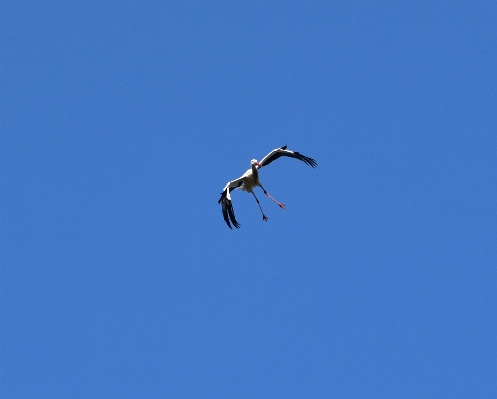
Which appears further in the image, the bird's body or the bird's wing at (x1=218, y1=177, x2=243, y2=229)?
the bird's body

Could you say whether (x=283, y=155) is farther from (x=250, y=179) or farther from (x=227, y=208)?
(x=227, y=208)

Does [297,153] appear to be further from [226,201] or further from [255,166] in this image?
[226,201]

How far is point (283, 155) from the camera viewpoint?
27547 mm

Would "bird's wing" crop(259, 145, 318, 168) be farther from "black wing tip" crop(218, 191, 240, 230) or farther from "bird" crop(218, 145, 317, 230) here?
"black wing tip" crop(218, 191, 240, 230)

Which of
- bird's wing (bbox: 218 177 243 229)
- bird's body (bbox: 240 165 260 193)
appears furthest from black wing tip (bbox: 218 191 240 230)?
bird's body (bbox: 240 165 260 193)

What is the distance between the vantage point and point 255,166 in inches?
1048

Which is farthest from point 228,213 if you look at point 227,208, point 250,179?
point 250,179

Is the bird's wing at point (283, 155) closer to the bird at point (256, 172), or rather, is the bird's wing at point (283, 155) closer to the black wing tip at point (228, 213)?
the bird at point (256, 172)

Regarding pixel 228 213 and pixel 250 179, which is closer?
pixel 228 213

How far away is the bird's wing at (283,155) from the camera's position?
Answer: 2691cm

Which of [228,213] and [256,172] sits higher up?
[256,172]

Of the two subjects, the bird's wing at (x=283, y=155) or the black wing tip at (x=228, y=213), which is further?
the bird's wing at (x=283, y=155)

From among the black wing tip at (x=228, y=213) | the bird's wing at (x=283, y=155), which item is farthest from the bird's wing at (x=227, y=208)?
the bird's wing at (x=283, y=155)

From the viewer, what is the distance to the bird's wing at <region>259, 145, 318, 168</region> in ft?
88.3
